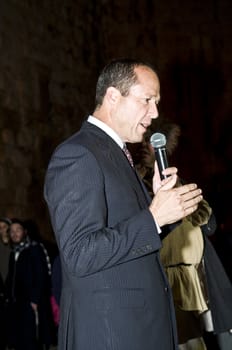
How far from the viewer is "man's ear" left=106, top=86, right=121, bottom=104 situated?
1.90 m

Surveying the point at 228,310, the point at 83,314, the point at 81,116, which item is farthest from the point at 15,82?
the point at 83,314

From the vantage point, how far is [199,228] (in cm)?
295

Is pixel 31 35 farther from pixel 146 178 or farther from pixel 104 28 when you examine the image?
pixel 146 178

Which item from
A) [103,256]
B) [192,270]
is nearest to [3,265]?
[192,270]

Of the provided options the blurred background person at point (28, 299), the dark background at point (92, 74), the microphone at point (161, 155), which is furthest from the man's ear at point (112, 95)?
the blurred background person at point (28, 299)

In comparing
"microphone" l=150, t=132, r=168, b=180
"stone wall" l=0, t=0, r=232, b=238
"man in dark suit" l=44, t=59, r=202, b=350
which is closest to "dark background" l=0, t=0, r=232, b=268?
"stone wall" l=0, t=0, r=232, b=238

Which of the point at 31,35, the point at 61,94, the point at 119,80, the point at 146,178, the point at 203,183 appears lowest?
the point at 203,183

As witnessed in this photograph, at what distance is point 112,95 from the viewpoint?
1.90 metres

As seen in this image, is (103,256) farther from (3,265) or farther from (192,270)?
(3,265)

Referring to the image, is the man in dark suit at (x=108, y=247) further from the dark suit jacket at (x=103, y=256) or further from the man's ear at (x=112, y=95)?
the man's ear at (x=112, y=95)

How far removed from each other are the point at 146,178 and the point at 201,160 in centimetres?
758

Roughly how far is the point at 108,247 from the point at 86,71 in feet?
24.9

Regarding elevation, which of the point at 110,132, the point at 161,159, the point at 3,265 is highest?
the point at 110,132

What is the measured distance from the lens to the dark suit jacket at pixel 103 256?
1621 millimetres
